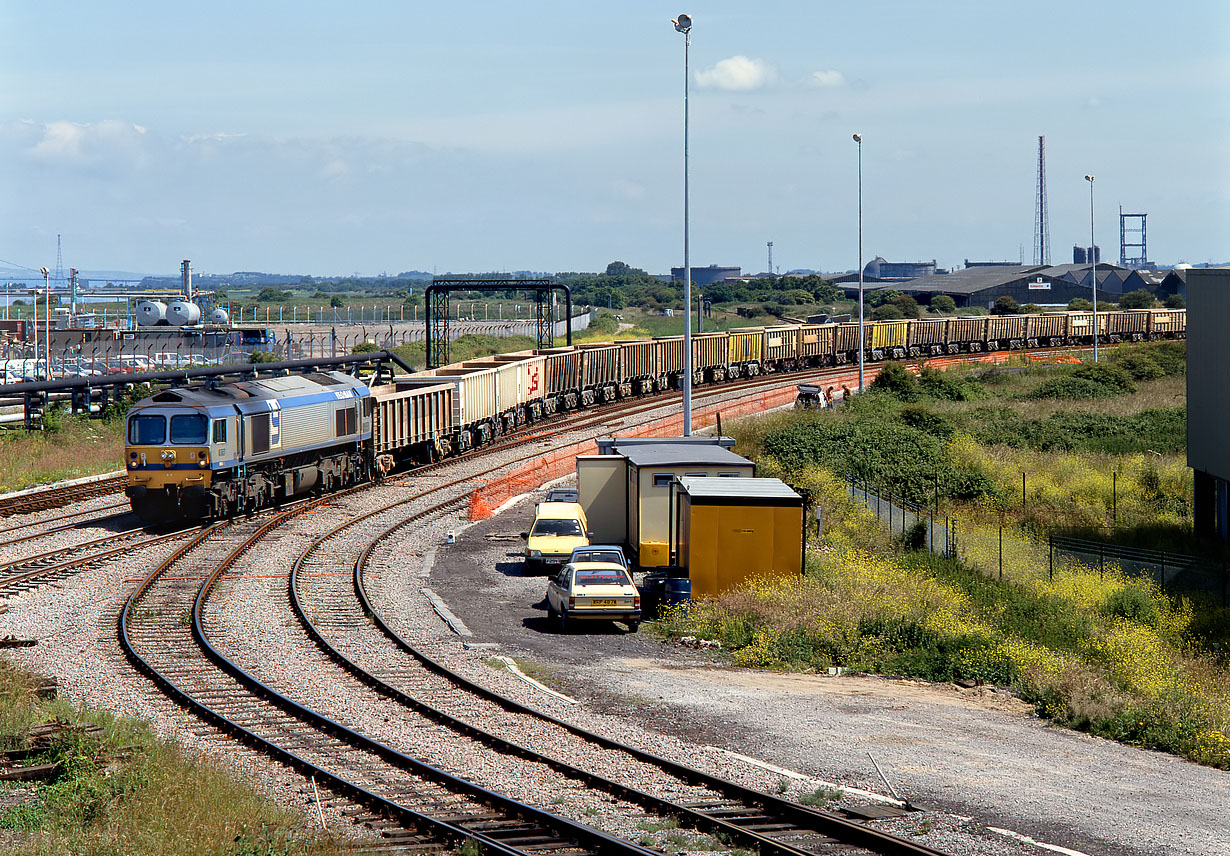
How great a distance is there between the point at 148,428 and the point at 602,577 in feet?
46.1

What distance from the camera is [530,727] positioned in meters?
15.8

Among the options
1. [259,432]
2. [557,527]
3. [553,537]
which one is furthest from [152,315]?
[553,537]

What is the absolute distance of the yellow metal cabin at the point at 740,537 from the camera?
2336 cm

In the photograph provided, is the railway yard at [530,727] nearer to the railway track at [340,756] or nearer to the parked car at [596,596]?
the railway track at [340,756]

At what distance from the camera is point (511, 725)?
15.9 metres

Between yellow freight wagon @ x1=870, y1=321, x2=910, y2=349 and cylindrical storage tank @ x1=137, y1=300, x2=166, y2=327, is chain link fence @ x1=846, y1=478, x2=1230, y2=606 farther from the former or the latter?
cylindrical storage tank @ x1=137, y1=300, x2=166, y2=327

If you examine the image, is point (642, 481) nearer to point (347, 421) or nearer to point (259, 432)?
point (259, 432)

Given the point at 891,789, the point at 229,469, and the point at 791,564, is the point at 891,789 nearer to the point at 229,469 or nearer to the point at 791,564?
the point at 791,564

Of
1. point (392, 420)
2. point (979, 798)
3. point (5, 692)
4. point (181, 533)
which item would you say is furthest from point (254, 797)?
point (392, 420)

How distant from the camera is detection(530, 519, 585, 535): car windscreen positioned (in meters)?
27.4

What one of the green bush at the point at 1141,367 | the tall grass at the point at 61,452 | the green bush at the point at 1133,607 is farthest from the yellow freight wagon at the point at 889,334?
the green bush at the point at 1133,607

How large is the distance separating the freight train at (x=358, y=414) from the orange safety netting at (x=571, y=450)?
3.77 m

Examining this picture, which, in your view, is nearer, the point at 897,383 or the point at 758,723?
the point at 758,723

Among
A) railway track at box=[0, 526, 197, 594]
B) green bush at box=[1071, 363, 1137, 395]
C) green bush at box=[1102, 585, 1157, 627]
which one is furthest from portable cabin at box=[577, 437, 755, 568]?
green bush at box=[1071, 363, 1137, 395]
